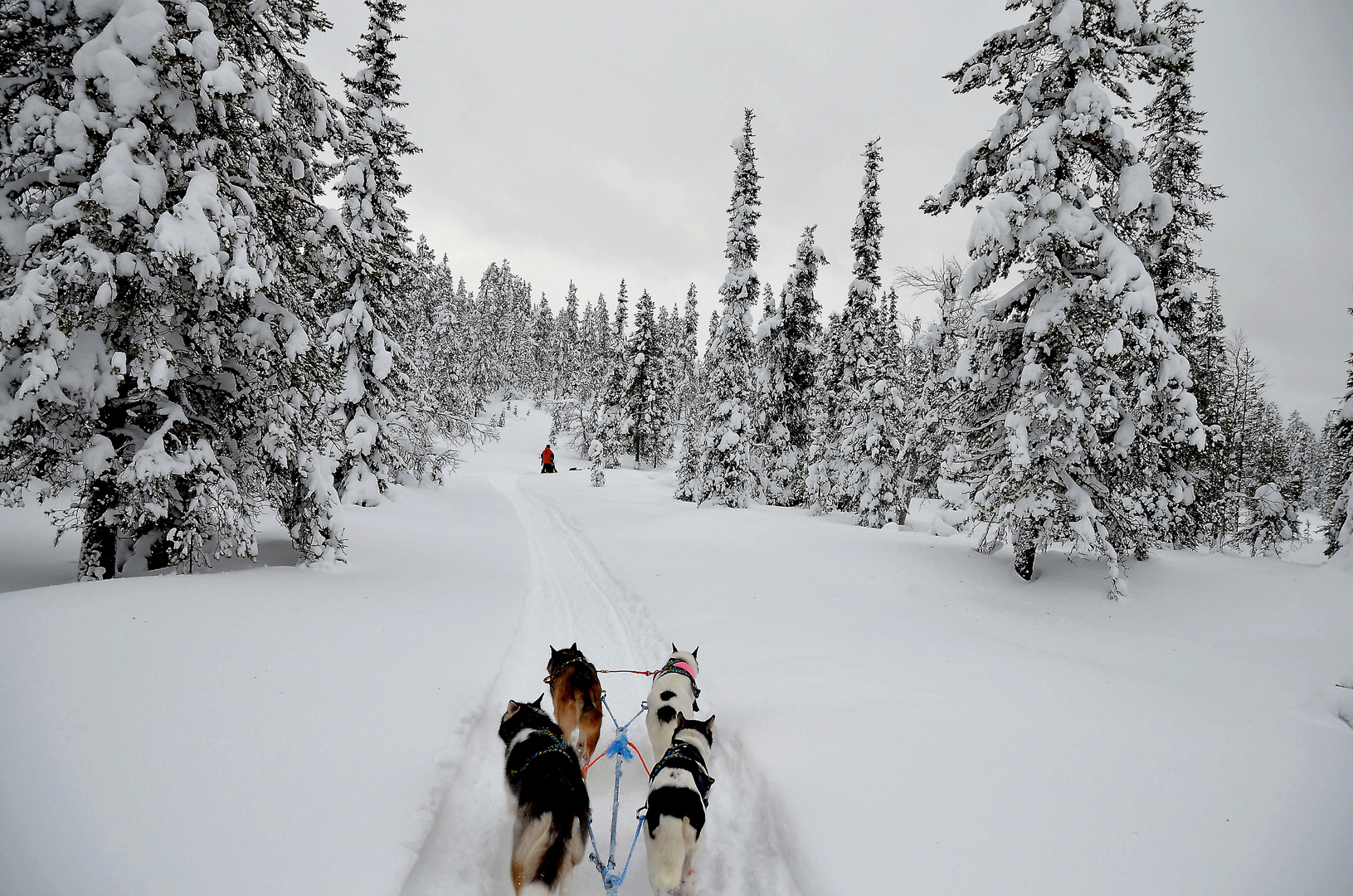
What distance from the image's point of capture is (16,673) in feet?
12.4

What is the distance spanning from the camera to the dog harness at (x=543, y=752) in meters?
3.69

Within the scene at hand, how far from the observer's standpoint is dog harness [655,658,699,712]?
5.27 metres

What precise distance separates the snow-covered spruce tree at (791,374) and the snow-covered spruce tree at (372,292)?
16.3 metres

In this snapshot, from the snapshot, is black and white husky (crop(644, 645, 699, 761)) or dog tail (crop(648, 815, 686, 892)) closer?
dog tail (crop(648, 815, 686, 892))

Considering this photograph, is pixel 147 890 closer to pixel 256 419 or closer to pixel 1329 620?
pixel 256 419

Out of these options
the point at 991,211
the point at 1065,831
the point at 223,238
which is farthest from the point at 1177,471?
the point at 223,238

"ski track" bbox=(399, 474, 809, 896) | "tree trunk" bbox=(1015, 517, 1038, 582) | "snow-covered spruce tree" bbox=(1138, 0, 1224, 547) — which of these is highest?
"snow-covered spruce tree" bbox=(1138, 0, 1224, 547)

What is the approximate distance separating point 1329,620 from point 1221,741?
5427 millimetres

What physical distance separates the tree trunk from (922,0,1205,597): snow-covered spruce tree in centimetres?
Answer: 4

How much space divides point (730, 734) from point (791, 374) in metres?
22.4

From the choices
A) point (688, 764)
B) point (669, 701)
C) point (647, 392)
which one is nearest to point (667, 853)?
point (688, 764)

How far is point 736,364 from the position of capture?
79.7ft

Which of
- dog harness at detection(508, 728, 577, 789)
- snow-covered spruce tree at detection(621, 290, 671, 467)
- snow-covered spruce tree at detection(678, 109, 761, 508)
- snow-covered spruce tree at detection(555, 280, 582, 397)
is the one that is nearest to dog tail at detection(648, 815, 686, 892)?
dog harness at detection(508, 728, 577, 789)

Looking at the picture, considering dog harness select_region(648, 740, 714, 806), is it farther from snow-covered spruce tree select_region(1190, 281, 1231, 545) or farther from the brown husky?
snow-covered spruce tree select_region(1190, 281, 1231, 545)
